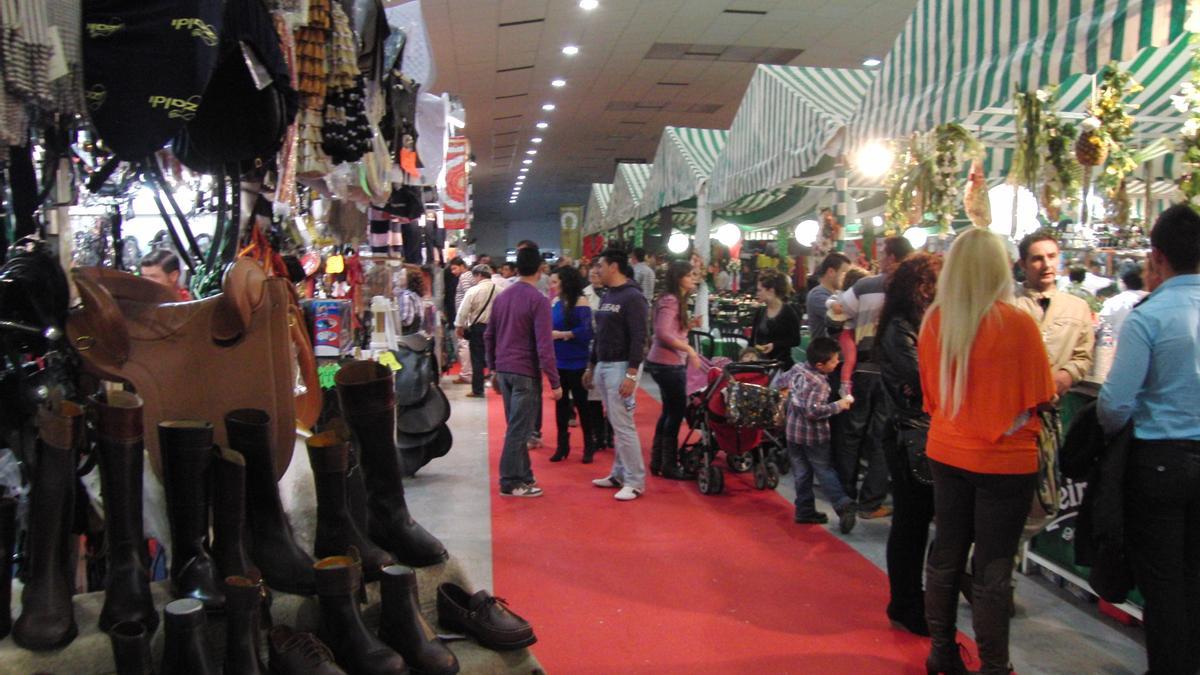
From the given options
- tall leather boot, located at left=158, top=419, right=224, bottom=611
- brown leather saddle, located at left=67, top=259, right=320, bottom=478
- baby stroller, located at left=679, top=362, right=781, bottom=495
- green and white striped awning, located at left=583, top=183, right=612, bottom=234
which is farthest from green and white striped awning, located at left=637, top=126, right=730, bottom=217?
Result: tall leather boot, located at left=158, top=419, right=224, bottom=611

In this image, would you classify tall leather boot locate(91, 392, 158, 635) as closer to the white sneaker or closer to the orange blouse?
the orange blouse

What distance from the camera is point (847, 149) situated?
5.67 m

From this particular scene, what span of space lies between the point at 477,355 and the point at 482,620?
7.72 m

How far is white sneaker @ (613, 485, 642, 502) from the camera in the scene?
5500mm

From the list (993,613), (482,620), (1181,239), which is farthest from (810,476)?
(482,620)

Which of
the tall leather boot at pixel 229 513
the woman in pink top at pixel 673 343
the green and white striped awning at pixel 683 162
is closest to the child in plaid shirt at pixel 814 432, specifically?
the woman in pink top at pixel 673 343

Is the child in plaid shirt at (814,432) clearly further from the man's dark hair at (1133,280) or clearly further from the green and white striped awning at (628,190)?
the green and white striped awning at (628,190)

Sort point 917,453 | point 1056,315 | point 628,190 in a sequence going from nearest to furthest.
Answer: point 917,453
point 1056,315
point 628,190

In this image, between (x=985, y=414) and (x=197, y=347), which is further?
(x=985, y=414)

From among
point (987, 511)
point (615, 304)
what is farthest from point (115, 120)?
point (615, 304)

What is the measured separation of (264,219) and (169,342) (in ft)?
3.76

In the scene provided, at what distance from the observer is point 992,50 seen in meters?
3.87

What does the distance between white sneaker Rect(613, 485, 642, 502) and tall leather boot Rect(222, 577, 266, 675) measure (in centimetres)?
409

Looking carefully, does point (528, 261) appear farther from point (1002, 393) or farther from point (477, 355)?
point (477, 355)
